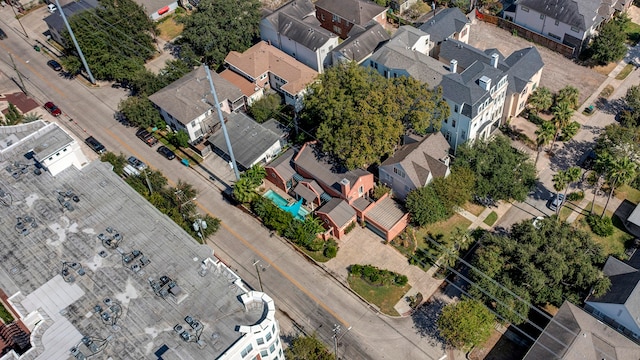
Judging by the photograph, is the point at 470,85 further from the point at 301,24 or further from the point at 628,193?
the point at 301,24

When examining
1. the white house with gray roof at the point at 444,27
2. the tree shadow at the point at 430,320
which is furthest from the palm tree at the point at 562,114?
the tree shadow at the point at 430,320

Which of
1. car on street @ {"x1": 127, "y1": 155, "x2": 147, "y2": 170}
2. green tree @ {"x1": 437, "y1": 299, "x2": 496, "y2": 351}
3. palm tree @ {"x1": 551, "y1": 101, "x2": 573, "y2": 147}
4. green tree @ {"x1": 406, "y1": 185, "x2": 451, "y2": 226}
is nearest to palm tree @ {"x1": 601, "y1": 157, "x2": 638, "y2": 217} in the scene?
palm tree @ {"x1": 551, "y1": 101, "x2": 573, "y2": 147}

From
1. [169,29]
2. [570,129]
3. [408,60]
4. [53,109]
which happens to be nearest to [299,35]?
[408,60]

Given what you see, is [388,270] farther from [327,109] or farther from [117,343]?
[117,343]

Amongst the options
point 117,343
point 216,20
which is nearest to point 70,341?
point 117,343

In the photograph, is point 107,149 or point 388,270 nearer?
point 388,270

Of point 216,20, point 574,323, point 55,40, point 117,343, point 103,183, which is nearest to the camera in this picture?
point 117,343

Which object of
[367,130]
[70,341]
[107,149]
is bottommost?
[107,149]
